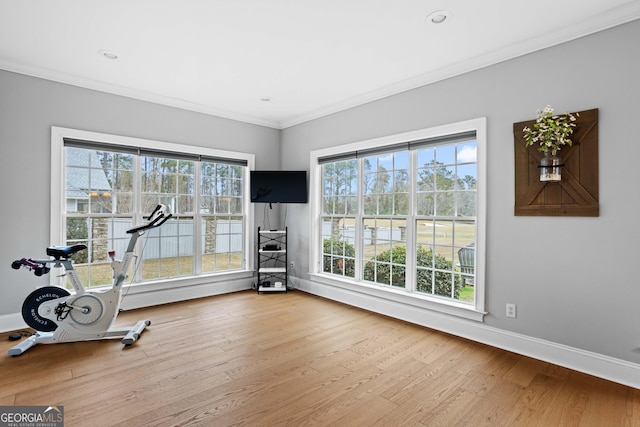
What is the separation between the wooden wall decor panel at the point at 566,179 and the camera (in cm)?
262

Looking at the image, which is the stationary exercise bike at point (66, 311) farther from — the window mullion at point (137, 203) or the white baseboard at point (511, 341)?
the white baseboard at point (511, 341)

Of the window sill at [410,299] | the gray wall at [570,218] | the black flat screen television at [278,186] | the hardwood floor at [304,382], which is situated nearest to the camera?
the hardwood floor at [304,382]

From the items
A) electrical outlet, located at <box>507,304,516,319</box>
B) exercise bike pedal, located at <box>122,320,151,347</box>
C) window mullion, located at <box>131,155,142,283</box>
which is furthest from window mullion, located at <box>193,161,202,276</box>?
electrical outlet, located at <box>507,304,516,319</box>

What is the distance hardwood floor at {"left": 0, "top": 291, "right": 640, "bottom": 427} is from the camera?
6.81 feet

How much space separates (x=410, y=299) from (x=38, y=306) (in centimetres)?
376

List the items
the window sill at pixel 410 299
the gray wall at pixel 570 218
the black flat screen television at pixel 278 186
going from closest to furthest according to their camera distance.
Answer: the gray wall at pixel 570 218 → the window sill at pixel 410 299 → the black flat screen television at pixel 278 186

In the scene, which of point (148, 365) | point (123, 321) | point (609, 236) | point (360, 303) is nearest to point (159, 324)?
point (123, 321)

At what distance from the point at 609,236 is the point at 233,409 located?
3057 mm

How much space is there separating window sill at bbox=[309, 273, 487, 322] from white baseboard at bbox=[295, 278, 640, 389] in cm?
4

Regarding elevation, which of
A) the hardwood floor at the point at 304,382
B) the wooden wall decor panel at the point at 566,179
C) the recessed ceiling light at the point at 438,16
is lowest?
the hardwood floor at the point at 304,382

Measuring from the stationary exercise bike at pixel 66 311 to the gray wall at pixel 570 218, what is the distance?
12.2 ft

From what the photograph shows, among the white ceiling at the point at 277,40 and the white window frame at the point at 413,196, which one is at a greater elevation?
the white ceiling at the point at 277,40

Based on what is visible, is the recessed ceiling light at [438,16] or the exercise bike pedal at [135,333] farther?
the exercise bike pedal at [135,333]

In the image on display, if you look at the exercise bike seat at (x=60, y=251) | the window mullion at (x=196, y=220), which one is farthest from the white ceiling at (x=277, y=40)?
the exercise bike seat at (x=60, y=251)
